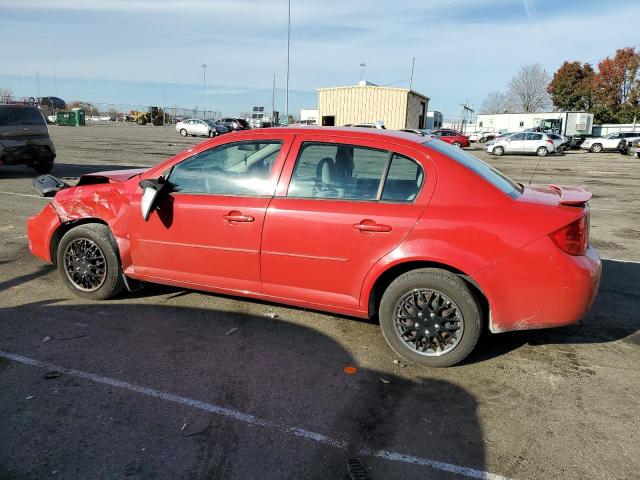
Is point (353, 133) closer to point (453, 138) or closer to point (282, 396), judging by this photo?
point (282, 396)

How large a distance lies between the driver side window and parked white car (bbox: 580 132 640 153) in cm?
3981

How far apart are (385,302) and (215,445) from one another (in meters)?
1.59

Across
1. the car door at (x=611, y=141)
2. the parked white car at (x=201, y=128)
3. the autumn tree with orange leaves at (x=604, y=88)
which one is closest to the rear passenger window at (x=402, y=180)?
the parked white car at (x=201, y=128)

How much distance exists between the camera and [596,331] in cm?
432

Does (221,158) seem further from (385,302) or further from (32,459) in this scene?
(32,459)

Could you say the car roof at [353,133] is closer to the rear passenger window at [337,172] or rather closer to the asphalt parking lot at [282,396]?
the rear passenger window at [337,172]

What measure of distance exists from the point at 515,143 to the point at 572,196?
105 ft

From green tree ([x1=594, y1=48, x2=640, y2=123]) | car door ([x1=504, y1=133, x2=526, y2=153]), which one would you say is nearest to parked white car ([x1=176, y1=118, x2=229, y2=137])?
car door ([x1=504, y1=133, x2=526, y2=153])

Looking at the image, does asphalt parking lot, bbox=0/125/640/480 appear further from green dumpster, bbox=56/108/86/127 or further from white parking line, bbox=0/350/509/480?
green dumpster, bbox=56/108/86/127

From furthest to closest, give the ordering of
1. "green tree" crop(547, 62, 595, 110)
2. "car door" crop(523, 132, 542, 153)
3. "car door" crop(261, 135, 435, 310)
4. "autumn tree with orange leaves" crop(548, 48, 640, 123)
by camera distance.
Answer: "green tree" crop(547, 62, 595, 110), "autumn tree with orange leaves" crop(548, 48, 640, 123), "car door" crop(523, 132, 542, 153), "car door" crop(261, 135, 435, 310)

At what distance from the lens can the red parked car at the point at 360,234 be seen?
341 centimetres

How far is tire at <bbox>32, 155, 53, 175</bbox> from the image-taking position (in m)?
13.1

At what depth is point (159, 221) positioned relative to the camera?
4293 mm

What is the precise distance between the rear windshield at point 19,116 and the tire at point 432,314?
39.8ft
